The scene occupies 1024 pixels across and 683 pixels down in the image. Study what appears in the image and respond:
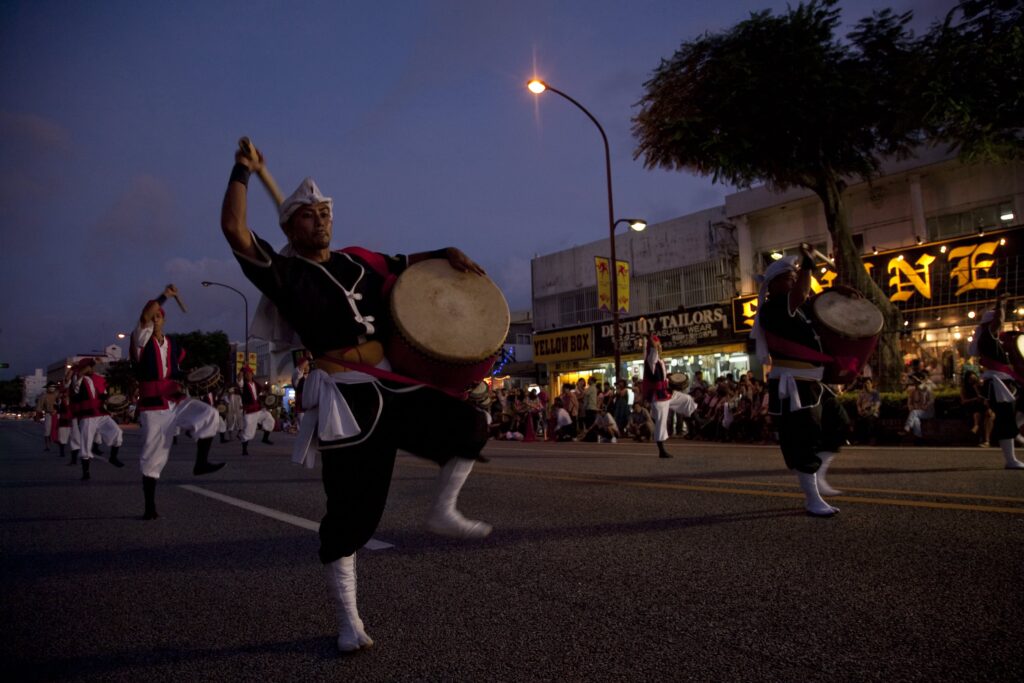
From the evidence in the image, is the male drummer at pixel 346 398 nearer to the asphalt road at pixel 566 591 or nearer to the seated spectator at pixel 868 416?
the asphalt road at pixel 566 591

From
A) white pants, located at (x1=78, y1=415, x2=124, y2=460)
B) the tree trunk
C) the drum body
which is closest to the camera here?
white pants, located at (x1=78, y1=415, x2=124, y2=460)

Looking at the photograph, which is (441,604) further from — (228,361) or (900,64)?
(228,361)

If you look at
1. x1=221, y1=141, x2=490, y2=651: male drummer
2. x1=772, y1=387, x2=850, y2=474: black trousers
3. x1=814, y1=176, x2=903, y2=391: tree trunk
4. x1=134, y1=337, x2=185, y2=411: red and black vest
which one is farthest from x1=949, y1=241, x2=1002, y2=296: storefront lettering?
x1=221, y1=141, x2=490, y2=651: male drummer

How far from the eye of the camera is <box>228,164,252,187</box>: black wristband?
10.6 ft

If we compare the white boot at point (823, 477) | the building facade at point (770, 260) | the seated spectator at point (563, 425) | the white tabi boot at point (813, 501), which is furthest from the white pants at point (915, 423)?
the white tabi boot at point (813, 501)

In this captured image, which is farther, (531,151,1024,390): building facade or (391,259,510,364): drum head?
(531,151,1024,390): building facade

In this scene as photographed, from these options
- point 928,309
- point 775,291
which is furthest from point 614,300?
point 775,291

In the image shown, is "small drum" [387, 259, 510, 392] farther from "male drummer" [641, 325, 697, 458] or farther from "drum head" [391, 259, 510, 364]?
"male drummer" [641, 325, 697, 458]

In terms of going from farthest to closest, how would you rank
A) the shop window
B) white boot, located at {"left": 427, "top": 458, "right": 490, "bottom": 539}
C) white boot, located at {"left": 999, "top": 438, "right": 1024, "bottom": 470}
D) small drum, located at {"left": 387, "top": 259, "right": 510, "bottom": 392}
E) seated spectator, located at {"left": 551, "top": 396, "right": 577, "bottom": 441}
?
the shop window
seated spectator, located at {"left": 551, "top": 396, "right": 577, "bottom": 441}
white boot, located at {"left": 999, "top": 438, "right": 1024, "bottom": 470}
white boot, located at {"left": 427, "top": 458, "right": 490, "bottom": 539}
small drum, located at {"left": 387, "top": 259, "right": 510, "bottom": 392}

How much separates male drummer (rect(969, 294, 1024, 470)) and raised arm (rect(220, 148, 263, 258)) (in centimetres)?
871

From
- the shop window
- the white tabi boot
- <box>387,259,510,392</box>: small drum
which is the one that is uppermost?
the shop window

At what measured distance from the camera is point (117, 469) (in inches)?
543

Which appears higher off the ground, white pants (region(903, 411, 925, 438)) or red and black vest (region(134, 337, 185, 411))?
red and black vest (region(134, 337, 185, 411))

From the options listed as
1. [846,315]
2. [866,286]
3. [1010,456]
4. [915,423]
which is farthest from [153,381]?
[866,286]
